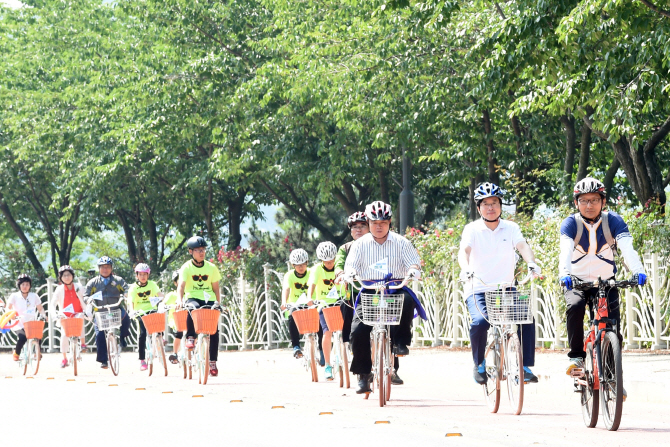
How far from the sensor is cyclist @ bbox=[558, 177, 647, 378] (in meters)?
7.82

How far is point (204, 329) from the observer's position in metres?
13.2

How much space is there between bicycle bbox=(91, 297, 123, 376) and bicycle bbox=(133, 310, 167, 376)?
0.31 m

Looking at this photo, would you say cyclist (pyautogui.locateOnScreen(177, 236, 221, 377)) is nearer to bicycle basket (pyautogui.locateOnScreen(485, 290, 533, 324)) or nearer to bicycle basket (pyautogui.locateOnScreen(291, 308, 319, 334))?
bicycle basket (pyautogui.locateOnScreen(291, 308, 319, 334))

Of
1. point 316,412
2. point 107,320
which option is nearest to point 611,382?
point 316,412

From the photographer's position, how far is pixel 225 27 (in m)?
26.6

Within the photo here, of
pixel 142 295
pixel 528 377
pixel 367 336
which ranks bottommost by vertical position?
pixel 528 377

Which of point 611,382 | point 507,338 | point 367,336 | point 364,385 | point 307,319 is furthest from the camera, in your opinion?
point 307,319

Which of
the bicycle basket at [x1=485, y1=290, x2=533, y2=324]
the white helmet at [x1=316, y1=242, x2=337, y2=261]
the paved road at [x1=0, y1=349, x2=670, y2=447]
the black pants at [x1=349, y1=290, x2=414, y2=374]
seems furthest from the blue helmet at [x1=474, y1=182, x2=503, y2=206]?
the white helmet at [x1=316, y1=242, x2=337, y2=261]

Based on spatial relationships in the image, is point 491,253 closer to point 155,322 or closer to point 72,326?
point 155,322

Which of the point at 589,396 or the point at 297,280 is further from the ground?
the point at 297,280

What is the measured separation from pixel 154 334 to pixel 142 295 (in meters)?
0.80

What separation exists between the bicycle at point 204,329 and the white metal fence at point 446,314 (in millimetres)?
3173

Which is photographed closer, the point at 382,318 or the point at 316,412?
the point at 382,318

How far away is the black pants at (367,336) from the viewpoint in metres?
9.55
